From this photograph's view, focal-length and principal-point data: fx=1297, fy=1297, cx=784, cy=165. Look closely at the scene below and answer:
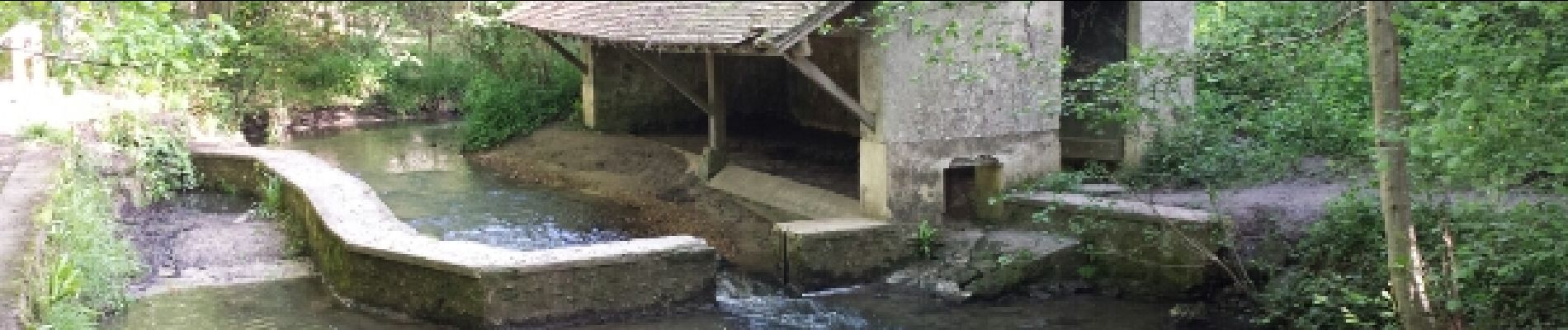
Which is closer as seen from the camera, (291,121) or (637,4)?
(637,4)

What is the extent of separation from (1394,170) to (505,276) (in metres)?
5.23

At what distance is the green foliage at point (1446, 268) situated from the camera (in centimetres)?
632

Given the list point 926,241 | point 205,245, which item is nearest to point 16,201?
point 205,245

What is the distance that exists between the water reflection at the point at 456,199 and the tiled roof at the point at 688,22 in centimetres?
182

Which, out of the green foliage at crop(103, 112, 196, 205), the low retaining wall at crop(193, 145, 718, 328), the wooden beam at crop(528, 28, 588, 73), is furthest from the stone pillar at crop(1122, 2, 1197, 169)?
the green foliage at crop(103, 112, 196, 205)

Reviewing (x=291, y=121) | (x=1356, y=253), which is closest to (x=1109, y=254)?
(x=1356, y=253)

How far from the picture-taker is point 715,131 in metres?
13.5

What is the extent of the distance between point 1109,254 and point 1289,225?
4.29ft

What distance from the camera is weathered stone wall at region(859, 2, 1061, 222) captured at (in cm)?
1041

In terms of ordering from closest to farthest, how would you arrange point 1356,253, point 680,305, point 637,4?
1. point 1356,253
2. point 680,305
3. point 637,4

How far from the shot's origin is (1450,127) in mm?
5277

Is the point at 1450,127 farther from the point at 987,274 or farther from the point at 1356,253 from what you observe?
the point at 987,274

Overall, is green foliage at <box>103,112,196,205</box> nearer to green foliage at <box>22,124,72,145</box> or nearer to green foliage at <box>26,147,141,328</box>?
green foliage at <box>22,124,72,145</box>

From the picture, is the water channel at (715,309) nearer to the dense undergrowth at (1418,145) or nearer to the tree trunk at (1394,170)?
the dense undergrowth at (1418,145)
